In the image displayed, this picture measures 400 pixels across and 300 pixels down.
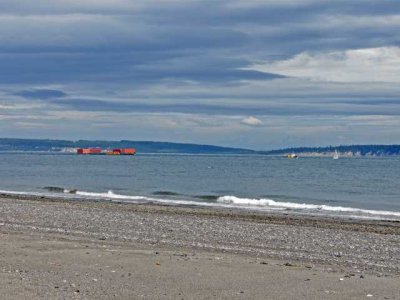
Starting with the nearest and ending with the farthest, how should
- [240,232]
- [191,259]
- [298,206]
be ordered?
[191,259] → [240,232] → [298,206]

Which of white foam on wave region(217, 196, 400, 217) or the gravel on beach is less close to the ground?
the gravel on beach

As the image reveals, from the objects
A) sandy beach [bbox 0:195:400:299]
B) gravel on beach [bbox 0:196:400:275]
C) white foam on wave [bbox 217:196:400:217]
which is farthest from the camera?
white foam on wave [bbox 217:196:400:217]

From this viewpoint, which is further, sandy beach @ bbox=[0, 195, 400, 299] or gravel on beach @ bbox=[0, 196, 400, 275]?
gravel on beach @ bbox=[0, 196, 400, 275]

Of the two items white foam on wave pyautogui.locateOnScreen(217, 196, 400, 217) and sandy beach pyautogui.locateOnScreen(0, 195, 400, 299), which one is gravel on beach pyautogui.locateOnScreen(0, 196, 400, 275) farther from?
white foam on wave pyautogui.locateOnScreen(217, 196, 400, 217)

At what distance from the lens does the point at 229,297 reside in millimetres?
10758

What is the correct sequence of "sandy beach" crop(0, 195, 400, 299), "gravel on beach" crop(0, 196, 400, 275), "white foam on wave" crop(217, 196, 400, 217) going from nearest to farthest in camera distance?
"sandy beach" crop(0, 195, 400, 299), "gravel on beach" crop(0, 196, 400, 275), "white foam on wave" crop(217, 196, 400, 217)

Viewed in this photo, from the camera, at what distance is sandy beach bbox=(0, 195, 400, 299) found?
11.1 meters

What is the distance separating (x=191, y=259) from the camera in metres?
14.5

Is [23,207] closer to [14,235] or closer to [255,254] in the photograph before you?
[14,235]

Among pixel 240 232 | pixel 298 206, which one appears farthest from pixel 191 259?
pixel 298 206

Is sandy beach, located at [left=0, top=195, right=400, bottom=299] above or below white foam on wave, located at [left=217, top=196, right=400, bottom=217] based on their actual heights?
above

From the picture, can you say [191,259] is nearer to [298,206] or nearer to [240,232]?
[240,232]

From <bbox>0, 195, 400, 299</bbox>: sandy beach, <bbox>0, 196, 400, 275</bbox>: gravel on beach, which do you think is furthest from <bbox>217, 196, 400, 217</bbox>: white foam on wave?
<bbox>0, 195, 400, 299</bbox>: sandy beach

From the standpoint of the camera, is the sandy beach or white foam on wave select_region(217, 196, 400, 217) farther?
white foam on wave select_region(217, 196, 400, 217)
